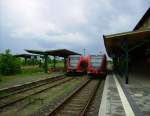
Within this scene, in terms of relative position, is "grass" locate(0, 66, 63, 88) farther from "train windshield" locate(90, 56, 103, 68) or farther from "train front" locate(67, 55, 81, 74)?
"train windshield" locate(90, 56, 103, 68)

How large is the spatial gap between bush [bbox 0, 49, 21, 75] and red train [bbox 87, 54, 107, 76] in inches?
352

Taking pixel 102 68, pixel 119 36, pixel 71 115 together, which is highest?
pixel 119 36

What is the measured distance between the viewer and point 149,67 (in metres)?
31.7

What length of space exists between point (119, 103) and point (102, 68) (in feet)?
63.6

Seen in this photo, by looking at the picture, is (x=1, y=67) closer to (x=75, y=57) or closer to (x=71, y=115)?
(x=75, y=57)

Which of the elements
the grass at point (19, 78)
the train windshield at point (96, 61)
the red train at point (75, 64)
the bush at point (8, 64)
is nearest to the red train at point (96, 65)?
the train windshield at point (96, 61)

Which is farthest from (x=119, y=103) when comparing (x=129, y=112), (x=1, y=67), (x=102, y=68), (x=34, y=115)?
(x=1, y=67)

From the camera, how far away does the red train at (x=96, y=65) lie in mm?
31109

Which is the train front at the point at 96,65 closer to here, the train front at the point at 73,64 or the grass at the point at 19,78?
the train front at the point at 73,64

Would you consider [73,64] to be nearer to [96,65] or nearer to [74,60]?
[74,60]

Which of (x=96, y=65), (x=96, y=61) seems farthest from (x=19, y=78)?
(x=96, y=61)

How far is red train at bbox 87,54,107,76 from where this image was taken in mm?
31109

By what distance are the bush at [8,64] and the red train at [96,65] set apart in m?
8.94

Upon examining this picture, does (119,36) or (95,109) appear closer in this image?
(95,109)
